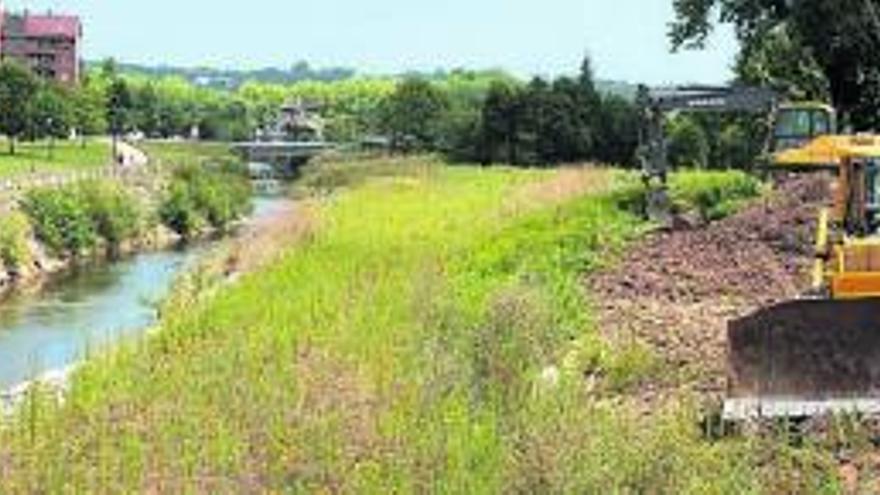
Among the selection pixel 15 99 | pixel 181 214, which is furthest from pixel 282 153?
pixel 181 214

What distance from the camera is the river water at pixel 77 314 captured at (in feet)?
91.8

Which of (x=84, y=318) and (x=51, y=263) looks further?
(x=51, y=263)

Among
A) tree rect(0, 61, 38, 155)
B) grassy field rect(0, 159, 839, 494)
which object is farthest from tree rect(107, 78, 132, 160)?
grassy field rect(0, 159, 839, 494)

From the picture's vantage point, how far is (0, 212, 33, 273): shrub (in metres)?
50.9

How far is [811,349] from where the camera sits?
49.5ft

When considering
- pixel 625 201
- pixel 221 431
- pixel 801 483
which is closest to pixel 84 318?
pixel 625 201

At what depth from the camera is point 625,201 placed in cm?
3947

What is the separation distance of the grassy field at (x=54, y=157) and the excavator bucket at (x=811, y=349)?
61.2 meters

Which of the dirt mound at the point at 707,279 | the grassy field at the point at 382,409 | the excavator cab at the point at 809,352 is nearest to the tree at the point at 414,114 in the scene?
the dirt mound at the point at 707,279

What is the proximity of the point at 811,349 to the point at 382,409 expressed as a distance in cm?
338

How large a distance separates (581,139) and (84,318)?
48.2 metres

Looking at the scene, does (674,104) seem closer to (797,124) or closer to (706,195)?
(797,124)

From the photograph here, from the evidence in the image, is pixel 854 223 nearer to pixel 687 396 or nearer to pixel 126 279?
pixel 687 396

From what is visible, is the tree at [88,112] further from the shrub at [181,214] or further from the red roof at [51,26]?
the red roof at [51,26]
